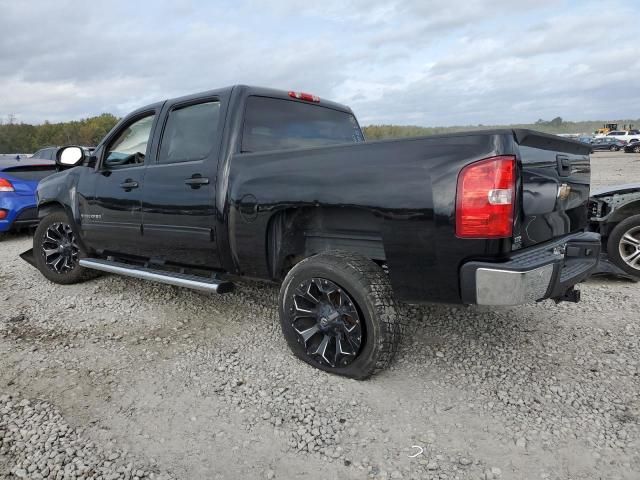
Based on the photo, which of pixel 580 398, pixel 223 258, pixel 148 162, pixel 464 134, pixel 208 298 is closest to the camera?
pixel 464 134

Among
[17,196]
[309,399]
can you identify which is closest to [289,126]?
[309,399]

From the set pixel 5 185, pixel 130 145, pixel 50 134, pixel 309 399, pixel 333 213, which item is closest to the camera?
pixel 309 399

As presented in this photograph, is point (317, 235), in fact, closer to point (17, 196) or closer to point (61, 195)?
point (61, 195)

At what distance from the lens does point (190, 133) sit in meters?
3.87

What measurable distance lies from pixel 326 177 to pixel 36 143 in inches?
2656

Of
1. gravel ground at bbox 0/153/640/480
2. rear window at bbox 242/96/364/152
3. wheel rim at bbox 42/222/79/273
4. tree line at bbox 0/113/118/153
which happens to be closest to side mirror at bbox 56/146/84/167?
wheel rim at bbox 42/222/79/273

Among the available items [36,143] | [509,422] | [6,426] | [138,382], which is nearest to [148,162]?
[138,382]

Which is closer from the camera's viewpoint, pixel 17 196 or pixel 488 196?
pixel 488 196

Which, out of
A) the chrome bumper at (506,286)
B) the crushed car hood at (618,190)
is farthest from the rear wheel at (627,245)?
the chrome bumper at (506,286)

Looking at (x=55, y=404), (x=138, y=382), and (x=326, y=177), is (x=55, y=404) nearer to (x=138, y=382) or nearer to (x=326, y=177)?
(x=138, y=382)

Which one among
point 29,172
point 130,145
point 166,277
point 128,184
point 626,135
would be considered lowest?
point 166,277

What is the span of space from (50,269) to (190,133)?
2.56m

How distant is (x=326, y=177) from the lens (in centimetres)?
284

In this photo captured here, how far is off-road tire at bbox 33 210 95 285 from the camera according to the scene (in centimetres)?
501
